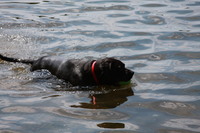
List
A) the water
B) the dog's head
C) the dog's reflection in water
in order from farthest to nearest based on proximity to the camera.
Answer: the dog's head → the dog's reflection in water → the water

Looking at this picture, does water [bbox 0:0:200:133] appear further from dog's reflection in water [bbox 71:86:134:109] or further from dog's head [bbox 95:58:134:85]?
dog's head [bbox 95:58:134:85]

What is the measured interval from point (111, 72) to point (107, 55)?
1819 millimetres

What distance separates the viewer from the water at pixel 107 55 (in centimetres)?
508

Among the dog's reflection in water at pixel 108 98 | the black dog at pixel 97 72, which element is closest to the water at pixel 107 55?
the dog's reflection in water at pixel 108 98

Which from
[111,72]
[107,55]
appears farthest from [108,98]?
[107,55]

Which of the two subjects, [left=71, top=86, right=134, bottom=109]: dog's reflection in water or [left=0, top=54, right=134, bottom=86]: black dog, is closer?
[left=71, top=86, right=134, bottom=109]: dog's reflection in water

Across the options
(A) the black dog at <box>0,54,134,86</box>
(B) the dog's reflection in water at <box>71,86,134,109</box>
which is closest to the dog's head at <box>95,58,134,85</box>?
(A) the black dog at <box>0,54,134,86</box>

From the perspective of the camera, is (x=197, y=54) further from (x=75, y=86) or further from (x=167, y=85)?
(x=75, y=86)

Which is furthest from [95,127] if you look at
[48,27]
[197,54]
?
[48,27]

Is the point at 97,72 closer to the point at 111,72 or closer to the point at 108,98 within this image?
the point at 111,72

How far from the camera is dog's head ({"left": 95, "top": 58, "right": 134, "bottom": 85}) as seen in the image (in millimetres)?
6656

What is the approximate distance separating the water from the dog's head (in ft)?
0.53

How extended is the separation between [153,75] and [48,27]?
5.09 m

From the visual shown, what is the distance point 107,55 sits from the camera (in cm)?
848
